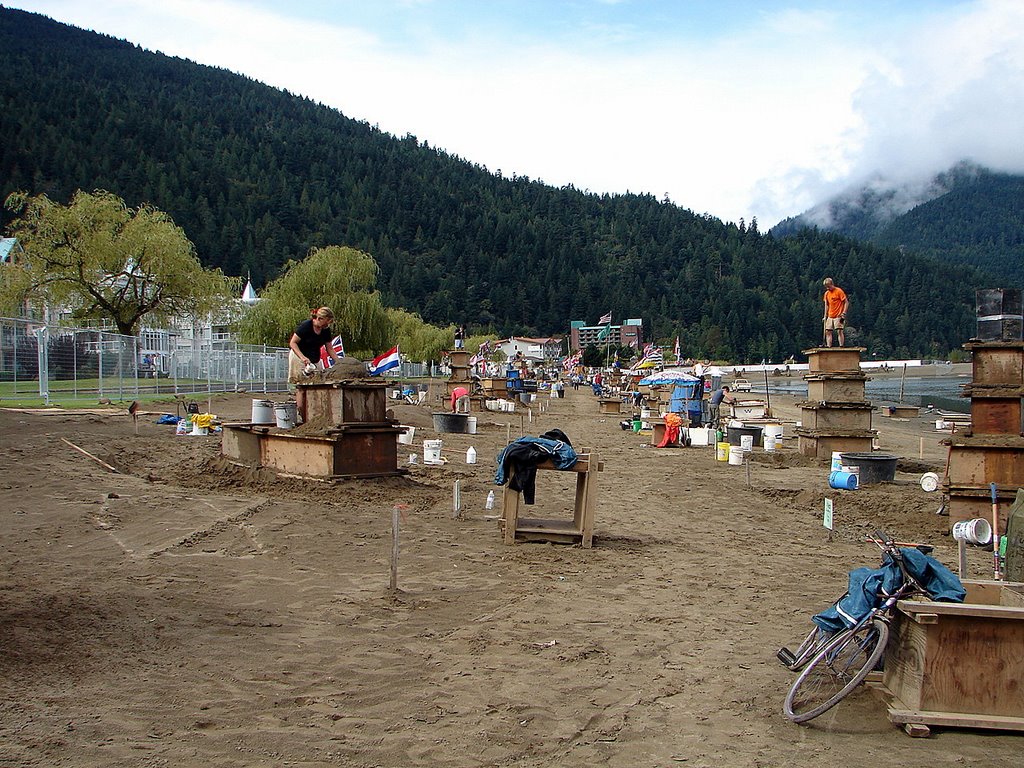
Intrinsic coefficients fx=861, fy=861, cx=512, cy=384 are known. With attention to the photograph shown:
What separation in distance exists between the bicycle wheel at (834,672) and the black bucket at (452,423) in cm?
2144

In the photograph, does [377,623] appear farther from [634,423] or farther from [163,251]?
[163,251]

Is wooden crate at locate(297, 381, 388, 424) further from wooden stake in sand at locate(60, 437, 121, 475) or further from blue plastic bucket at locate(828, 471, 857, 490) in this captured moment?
blue plastic bucket at locate(828, 471, 857, 490)

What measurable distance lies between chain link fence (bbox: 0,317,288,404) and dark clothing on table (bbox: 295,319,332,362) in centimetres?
1194

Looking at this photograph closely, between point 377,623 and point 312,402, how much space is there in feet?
22.8

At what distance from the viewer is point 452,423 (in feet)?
88.0

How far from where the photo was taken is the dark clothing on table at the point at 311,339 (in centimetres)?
1351

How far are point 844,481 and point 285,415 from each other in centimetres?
992

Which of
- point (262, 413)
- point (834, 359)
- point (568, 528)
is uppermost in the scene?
point (834, 359)

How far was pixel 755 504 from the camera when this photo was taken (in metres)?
14.4

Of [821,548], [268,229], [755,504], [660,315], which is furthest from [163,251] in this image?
[660,315]

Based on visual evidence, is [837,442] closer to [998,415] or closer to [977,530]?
[998,415]

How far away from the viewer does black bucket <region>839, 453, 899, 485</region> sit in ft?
54.3

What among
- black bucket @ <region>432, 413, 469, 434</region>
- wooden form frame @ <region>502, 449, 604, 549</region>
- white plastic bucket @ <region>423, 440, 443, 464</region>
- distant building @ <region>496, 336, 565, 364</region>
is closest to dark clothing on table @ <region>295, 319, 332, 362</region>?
white plastic bucket @ <region>423, 440, 443, 464</region>

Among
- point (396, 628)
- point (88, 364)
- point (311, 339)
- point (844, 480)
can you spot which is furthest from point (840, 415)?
point (88, 364)
